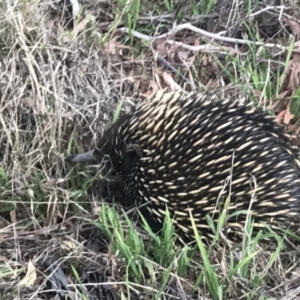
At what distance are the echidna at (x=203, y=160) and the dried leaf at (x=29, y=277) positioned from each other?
17.1 inches

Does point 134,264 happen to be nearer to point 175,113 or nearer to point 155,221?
point 155,221

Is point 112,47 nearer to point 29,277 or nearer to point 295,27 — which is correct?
point 295,27

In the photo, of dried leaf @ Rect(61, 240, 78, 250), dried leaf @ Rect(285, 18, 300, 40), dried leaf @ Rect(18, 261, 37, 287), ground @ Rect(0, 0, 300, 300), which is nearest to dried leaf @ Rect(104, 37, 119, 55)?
ground @ Rect(0, 0, 300, 300)

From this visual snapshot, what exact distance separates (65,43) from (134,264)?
1011 millimetres

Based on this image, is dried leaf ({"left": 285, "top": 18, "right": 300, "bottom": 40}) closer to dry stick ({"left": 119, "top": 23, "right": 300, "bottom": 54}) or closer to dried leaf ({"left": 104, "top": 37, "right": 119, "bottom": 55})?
dry stick ({"left": 119, "top": 23, "right": 300, "bottom": 54})

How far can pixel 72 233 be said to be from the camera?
2.24m

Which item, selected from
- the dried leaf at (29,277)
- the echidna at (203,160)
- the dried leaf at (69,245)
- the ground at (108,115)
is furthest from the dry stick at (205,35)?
the dried leaf at (29,277)

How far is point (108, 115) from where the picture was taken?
2588 millimetres

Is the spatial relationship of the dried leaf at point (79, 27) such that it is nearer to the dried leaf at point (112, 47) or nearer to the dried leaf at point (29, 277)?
the dried leaf at point (112, 47)

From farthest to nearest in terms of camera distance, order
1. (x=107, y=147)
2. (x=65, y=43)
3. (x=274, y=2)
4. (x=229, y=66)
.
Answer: (x=274, y=2)
(x=229, y=66)
(x=65, y=43)
(x=107, y=147)

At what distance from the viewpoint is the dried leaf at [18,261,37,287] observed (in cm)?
204

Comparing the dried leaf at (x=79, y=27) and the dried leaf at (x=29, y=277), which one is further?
A: the dried leaf at (x=79, y=27)

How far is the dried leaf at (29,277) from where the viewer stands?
2039 mm

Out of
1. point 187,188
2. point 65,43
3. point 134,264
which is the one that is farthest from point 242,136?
point 65,43
